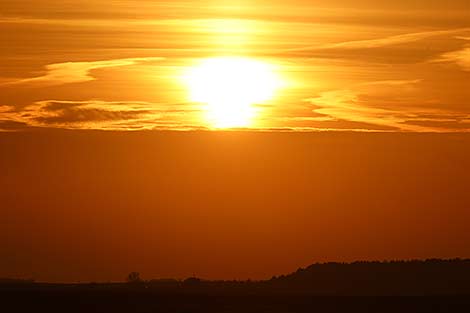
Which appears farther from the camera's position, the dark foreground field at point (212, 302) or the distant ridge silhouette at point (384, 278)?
the distant ridge silhouette at point (384, 278)

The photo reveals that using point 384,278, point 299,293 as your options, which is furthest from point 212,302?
point 384,278

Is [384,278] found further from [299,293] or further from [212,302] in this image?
[212,302]

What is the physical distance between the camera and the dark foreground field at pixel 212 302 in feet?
262

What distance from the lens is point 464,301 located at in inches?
3484

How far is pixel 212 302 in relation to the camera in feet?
275

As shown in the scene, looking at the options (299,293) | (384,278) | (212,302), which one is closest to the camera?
(212,302)

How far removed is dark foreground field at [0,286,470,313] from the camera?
7988cm

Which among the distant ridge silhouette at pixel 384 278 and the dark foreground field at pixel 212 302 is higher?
the distant ridge silhouette at pixel 384 278

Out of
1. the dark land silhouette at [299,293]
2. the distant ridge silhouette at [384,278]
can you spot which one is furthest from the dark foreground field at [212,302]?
the distant ridge silhouette at [384,278]

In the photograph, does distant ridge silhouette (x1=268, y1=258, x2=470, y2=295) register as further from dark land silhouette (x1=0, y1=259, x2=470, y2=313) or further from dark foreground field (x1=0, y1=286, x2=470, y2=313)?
dark foreground field (x1=0, y1=286, x2=470, y2=313)

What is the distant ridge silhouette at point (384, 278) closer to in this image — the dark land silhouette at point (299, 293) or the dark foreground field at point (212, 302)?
the dark land silhouette at point (299, 293)

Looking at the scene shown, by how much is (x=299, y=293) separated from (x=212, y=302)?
1303 cm

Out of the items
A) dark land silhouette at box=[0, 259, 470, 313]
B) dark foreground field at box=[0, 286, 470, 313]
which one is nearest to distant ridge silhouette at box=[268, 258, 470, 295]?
dark land silhouette at box=[0, 259, 470, 313]

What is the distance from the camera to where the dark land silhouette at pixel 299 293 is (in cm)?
8131
